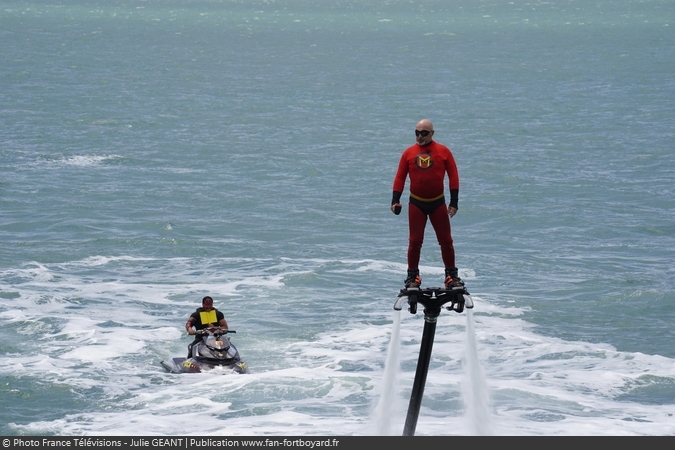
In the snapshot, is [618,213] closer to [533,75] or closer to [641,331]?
[641,331]

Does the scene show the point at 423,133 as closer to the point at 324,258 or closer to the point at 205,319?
the point at 205,319

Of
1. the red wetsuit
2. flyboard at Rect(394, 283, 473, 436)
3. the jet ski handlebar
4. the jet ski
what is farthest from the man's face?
the jet ski

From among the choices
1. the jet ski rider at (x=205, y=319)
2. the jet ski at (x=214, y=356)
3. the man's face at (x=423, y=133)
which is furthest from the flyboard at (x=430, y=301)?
the jet ski at (x=214, y=356)

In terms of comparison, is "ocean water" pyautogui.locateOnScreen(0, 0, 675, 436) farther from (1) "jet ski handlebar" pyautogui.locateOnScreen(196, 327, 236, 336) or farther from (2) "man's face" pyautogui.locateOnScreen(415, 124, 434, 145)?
(2) "man's face" pyautogui.locateOnScreen(415, 124, 434, 145)

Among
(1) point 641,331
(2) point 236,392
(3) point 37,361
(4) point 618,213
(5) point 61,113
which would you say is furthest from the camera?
(5) point 61,113

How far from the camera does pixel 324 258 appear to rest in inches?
2141

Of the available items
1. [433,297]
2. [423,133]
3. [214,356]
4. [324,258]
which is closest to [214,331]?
[214,356]

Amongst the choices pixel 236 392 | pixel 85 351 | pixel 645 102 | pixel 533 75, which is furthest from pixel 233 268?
pixel 533 75

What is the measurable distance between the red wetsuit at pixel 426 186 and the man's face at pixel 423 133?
123 mm

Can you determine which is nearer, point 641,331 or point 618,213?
point 641,331

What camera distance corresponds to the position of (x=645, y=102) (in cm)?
10825

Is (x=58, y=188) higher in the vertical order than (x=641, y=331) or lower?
higher

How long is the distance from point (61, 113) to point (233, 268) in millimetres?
51957

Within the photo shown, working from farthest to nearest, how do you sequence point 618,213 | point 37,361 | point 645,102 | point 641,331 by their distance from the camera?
point 645,102 → point 618,213 → point 641,331 → point 37,361
